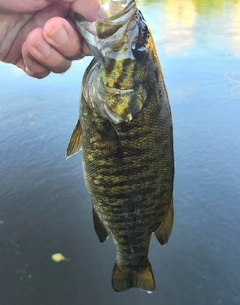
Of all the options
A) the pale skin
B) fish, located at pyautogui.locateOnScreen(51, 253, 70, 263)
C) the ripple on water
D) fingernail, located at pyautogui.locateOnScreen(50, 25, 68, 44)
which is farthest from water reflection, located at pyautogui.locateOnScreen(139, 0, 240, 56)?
fingernail, located at pyautogui.locateOnScreen(50, 25, 68, 44)

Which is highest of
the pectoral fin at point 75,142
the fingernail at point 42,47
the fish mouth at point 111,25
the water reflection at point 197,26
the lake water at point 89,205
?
the fish mouth at point 111,25

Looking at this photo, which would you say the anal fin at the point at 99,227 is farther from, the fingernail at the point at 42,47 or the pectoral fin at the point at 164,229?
the fingernail at the point at 42,47

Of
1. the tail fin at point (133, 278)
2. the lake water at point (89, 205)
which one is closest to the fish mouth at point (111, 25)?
the tail fin at point (133, 278)

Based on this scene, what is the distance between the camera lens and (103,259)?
2570 mm

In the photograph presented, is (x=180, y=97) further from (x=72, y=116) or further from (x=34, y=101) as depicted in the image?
(x=34, y=101)

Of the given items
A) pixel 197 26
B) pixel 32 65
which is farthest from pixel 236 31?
pixel 32 65

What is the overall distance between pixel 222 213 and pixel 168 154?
1.75m

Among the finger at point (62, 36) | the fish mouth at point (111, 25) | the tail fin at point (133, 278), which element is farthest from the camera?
the tail fin at point (133, 278)

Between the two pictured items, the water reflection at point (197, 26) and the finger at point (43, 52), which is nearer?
the finger at point (43, 52)

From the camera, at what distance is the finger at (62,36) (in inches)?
52.5

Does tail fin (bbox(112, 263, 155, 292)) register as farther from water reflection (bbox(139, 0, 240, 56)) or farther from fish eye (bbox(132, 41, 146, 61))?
water reflection (bbox(139, 0, 240, 56))

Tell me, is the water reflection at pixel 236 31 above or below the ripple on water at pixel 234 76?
below

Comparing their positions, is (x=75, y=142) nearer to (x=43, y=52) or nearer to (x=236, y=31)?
(x=43, y=52)

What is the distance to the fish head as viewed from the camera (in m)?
1.18
